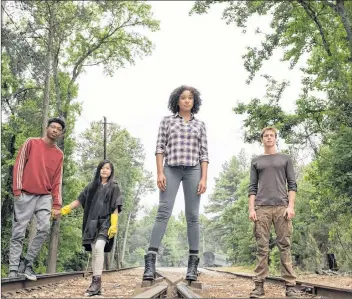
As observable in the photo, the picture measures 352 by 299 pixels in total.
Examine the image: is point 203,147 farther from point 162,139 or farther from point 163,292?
point 163,292

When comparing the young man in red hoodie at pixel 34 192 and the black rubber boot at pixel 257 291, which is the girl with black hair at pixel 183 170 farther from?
the young man in red hoodie at pixel 34 192

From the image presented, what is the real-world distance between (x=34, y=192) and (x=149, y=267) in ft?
5.94

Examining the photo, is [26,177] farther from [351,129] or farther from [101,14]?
[101,14]

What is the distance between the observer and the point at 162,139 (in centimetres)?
534

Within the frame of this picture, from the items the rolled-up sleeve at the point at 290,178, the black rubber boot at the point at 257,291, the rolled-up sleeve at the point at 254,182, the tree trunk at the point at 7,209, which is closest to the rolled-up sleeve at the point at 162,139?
the rolled-up sleeve at the point at 254,182

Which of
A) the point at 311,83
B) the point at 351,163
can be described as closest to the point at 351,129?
the point at 351,163

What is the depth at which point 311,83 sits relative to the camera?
20531mm

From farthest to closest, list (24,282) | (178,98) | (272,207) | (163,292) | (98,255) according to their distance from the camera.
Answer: (178,98), (24,282), (272,207), (98,255), (163,292)

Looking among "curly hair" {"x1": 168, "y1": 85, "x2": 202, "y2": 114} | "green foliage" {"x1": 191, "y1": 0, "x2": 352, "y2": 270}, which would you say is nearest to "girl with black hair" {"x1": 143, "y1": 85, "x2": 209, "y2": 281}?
"curly hair" {"x1": 168, "y1": 85, "x2": 202, "y2": 114}

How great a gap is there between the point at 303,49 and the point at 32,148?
59.6ft

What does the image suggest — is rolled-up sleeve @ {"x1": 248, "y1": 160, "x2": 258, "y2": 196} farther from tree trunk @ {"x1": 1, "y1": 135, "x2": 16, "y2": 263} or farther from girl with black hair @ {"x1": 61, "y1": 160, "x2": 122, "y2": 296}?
tree trunk @ {"x1": 1, "y1": 135, "x2": 16, "y2": 263}

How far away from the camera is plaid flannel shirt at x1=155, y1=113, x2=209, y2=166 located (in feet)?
16.9

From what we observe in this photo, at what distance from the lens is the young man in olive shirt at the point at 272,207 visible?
4855mm

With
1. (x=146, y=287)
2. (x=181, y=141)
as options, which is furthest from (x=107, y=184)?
(x=146, y=287)
